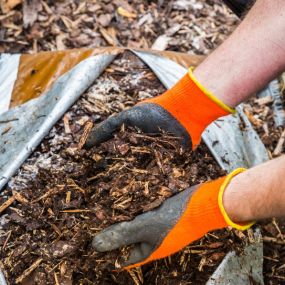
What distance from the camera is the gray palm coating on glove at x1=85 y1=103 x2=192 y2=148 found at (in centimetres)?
222

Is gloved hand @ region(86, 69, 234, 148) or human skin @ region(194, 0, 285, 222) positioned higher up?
human skin @ region(194, 0, 285, 222)

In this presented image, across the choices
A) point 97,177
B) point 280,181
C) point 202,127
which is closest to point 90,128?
point 97,177

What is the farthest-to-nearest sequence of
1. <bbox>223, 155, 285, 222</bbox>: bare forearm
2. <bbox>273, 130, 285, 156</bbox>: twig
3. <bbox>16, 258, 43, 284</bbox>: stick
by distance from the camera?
1. <bbox>273, 130, 285, 156</bbox>: twig
2. <bbox>16, 258, 43, 284</bbox>: stick
3. <bbox>223, 155, 285, 222</bbox>: bare forearm

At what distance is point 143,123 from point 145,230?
617 mm

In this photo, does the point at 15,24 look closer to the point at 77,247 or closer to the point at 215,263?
the point at 77,247

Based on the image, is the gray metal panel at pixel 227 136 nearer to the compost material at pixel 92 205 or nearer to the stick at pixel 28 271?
the compost material at pixel 92 205

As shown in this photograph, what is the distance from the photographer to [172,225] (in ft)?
6.05

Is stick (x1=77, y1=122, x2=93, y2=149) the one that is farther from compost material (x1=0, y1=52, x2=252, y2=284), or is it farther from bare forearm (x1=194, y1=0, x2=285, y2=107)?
bare forearm (x1=194, y1=0, x2=285, y2=107)

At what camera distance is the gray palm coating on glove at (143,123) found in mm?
2221

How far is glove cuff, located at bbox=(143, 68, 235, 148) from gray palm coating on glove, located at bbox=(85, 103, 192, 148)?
0.03 m

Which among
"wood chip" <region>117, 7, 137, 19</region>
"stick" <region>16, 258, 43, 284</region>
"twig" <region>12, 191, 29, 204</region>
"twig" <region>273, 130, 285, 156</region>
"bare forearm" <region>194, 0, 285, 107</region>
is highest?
"bare forearm" <region>194, 0, 285, 107</region>

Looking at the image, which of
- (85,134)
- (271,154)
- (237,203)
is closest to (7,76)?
(85,134)

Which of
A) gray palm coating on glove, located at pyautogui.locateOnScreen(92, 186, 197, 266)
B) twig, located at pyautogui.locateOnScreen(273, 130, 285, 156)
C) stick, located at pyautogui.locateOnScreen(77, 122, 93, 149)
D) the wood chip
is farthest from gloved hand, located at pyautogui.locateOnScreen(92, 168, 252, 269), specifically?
the wood chip

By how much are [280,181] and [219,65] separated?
80 cm
